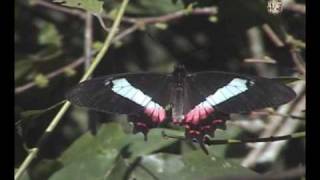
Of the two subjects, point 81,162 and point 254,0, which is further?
point 254,0

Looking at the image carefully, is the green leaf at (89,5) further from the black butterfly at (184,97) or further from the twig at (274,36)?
the twig at (274,36)

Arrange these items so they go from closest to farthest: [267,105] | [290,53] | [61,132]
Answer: [267,105], [290,53], [61,132]

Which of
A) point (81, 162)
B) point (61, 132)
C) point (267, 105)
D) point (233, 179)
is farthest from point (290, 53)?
point (233, 179)

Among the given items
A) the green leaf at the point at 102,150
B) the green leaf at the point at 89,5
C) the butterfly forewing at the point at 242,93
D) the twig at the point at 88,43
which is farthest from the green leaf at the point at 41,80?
the butterfly forewing at the point at 242,93

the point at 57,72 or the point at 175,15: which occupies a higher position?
the point at 175,15

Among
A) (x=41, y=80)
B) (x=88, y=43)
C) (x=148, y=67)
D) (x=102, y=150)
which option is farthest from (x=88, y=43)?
(x=148, y=67)

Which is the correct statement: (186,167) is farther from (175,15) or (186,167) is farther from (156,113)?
(175,15)
